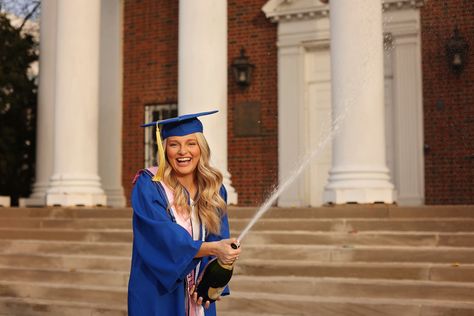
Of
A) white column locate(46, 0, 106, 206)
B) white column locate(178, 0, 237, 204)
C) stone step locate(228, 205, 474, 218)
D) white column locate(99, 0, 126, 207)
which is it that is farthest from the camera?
white column locate(99, 0, 126, 207)

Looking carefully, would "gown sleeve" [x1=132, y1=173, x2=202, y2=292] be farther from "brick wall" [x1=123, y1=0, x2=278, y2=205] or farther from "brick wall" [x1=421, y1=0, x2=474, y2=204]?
"brick wall" [x1=123, y1=0, x2=278, y2=205]

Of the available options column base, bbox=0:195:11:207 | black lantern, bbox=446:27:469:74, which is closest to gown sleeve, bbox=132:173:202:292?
black lantern, bbox=446:27:469:74

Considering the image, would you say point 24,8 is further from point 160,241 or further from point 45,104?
point 160,241

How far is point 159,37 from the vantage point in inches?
554

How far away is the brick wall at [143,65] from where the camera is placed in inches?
549

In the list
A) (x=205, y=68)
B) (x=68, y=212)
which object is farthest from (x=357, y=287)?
(x=68, y=212)

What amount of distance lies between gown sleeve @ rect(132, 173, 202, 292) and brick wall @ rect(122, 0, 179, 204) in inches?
420

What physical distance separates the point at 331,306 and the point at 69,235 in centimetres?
437

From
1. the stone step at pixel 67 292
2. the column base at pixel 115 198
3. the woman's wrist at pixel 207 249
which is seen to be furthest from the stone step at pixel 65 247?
the woman's wrist at pixel 207 249

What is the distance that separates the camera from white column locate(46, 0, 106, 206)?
11.3 m

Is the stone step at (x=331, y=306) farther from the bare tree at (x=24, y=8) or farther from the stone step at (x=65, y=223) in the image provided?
the bare tree at (x=24, y=8)

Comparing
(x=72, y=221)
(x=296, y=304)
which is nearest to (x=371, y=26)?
(x=296, y=304)

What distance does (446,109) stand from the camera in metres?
11.7

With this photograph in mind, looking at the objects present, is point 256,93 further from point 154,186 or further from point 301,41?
point 154,186
